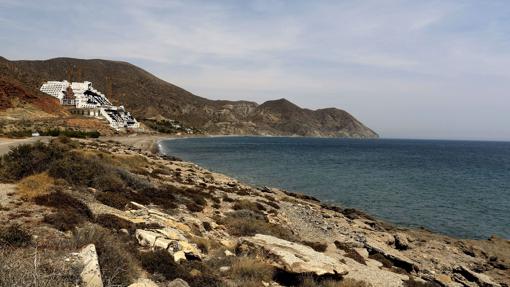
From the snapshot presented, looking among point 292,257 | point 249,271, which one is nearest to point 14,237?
point 249,271

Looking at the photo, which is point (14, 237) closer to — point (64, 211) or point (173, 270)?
point (64, 211)

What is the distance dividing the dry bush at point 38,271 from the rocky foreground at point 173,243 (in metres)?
0.02

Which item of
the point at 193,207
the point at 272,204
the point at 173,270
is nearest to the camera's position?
the point at 173,270

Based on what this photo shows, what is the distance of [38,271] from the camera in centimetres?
651

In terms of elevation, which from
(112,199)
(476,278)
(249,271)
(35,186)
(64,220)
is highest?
(35,186)

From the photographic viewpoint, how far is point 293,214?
2684cm

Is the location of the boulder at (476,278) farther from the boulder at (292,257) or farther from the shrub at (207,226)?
the shrub at (207,226)

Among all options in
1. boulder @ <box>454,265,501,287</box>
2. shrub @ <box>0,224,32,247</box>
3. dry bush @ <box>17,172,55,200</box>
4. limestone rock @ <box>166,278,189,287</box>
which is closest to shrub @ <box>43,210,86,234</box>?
shrub @ <box>0,224,32,247</box>

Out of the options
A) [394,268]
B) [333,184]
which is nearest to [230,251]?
[394,268]

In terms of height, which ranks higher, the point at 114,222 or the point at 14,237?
the point at 14,237

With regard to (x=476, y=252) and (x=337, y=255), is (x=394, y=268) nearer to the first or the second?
(x=337, y=255)

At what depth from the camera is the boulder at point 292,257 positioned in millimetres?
11977

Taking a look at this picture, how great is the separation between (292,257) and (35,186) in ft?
34.4

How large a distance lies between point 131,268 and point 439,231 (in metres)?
28.2
